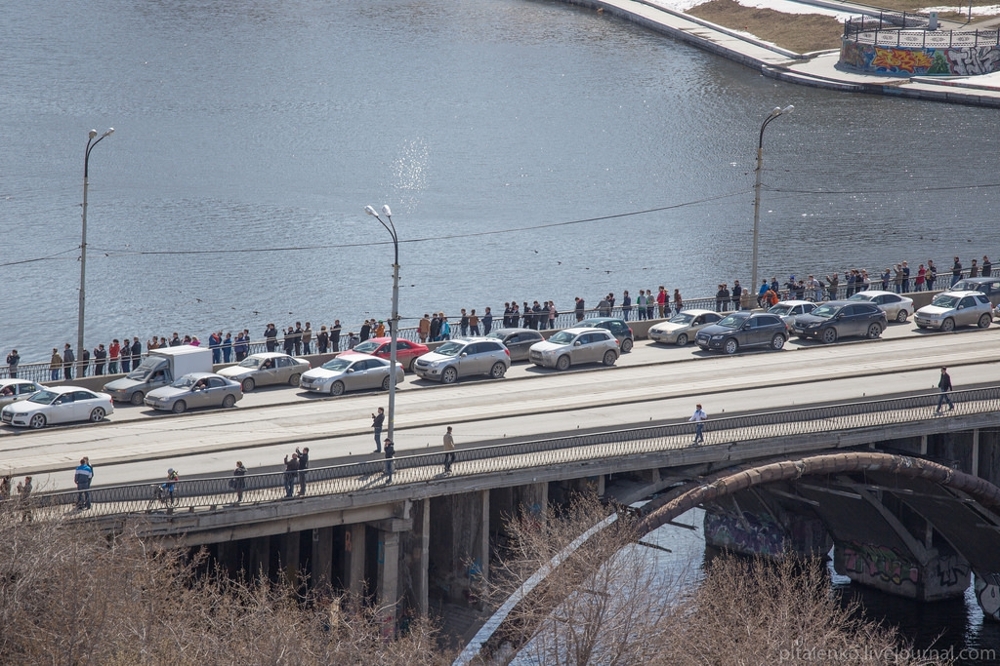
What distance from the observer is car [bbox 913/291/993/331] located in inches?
2330

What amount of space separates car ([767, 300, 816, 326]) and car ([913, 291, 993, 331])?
4.55 meters

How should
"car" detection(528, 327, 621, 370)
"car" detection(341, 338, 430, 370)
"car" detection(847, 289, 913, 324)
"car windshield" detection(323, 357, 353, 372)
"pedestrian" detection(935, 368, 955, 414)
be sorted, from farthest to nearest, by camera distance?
"car" detection(847, 289, 913, 324) → "car" detection(528, 327, 621, 370) → "car" detection(341, 338, 430, 370) → "car windshield" detection(323, 357, 353, 372) → "pedestrian" detection(935, 368, 955, 414)

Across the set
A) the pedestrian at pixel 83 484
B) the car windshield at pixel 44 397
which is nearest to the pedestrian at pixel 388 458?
the pedestrian at pixel 83 484

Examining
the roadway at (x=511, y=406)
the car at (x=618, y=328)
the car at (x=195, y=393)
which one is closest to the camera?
the roadway at (x=511, y=406)

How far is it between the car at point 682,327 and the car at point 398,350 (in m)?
10.3

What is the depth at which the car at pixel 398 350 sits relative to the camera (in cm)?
5069

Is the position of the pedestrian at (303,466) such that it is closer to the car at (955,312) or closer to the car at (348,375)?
the car at (348,375)

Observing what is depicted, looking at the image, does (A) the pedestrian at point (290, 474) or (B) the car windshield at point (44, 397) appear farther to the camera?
(B) the car windshield at point (44, 397)

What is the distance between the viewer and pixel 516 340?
175ft

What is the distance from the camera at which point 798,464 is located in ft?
143

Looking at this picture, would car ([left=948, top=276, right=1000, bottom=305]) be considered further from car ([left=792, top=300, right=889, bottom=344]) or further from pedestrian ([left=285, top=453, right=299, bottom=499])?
pedestrian ([left=285, top=453, right=299, bottom=499])

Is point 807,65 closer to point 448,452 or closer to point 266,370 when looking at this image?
point 266,370

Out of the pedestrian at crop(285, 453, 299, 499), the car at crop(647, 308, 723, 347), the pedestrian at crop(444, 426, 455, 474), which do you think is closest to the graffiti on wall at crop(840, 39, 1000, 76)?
the car at crop(647, 308, 723, 347)

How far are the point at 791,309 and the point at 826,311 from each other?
1.59 meters
